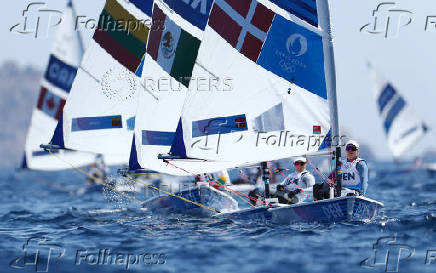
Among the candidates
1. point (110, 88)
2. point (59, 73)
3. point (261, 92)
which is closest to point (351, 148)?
point (261, 92)

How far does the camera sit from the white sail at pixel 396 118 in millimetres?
43938

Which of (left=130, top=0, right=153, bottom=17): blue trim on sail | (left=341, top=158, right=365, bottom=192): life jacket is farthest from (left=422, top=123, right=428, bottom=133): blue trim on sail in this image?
(left=341, top=158, right=365, bottom=192): life jacket

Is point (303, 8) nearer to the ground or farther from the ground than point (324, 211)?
farther from the ground

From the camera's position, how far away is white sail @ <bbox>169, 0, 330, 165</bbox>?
48.7 feet

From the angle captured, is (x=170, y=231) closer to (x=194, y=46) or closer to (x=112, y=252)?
(x=112, y=252)

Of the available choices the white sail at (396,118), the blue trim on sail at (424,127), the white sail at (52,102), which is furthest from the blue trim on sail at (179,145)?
the blue trim on sail at (424,127)

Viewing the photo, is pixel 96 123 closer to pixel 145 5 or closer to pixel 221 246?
pixel 145 5

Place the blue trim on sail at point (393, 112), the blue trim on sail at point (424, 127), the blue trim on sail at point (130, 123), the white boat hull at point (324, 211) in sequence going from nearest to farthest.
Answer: the white boat hull at point (324, 211)
the blue trim on sail at point (130, 123)
the blue trim on sail at point (393, 112)
the blue trim on sail at point (424, 127)

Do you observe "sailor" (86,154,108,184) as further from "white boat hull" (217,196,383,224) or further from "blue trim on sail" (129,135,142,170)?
"white boat hull" (217,196,383,224)

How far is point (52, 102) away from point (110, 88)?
26.1 feet

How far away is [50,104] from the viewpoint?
1146 inches

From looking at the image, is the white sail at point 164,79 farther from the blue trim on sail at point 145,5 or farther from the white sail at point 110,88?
the white sail at point 110,88

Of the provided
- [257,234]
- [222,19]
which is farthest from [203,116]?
[257,234]

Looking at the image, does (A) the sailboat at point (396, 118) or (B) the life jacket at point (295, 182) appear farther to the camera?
(A) the sailboat at point (396, 118)
